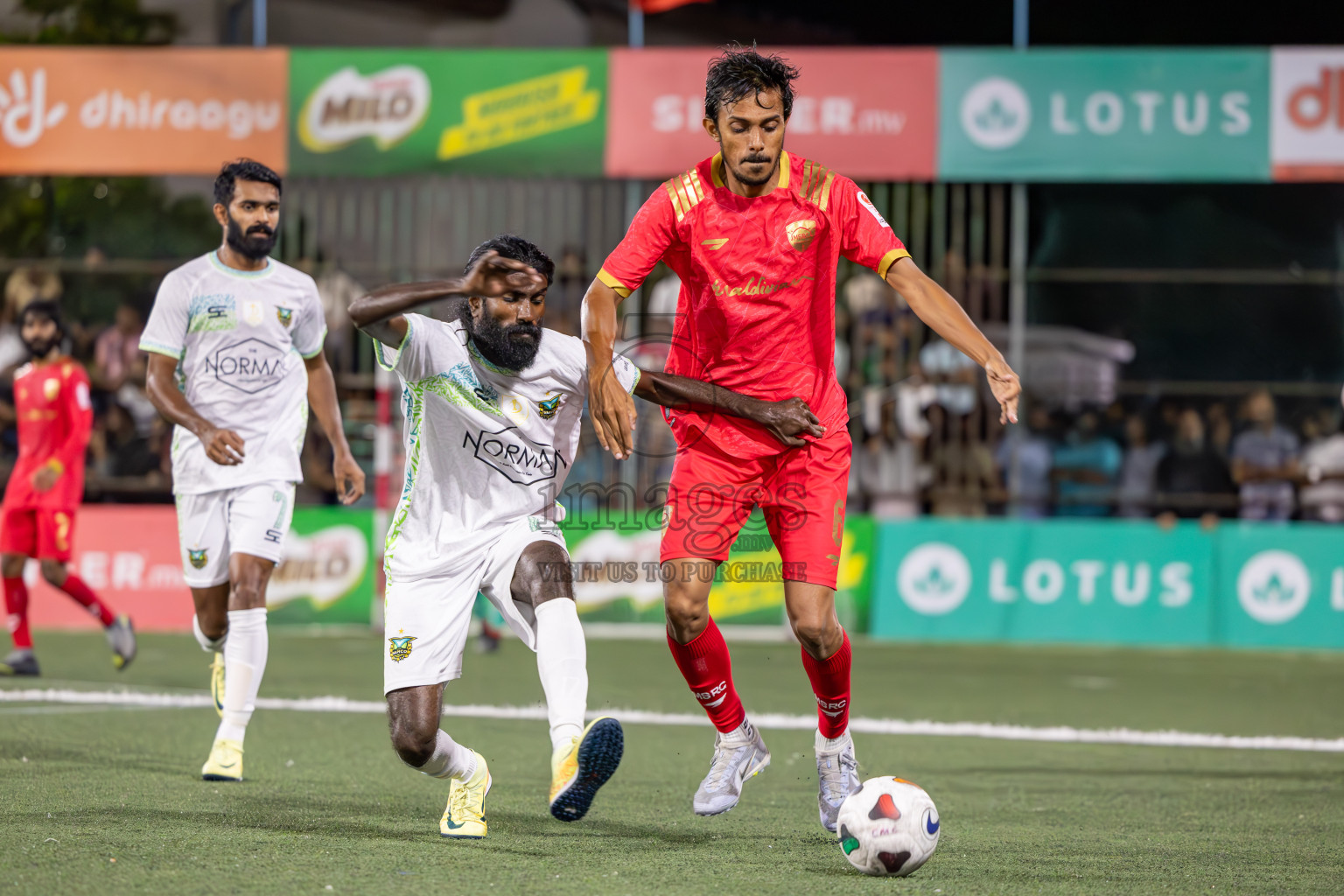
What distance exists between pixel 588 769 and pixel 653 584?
9022 mm

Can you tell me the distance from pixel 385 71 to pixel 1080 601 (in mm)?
7270

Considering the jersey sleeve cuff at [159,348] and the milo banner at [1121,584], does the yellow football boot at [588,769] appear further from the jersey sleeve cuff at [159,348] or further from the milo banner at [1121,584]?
the milo banner at [1121,584]

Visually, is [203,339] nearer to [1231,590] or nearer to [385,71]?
[385,71]

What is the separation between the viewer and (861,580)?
13758 mm

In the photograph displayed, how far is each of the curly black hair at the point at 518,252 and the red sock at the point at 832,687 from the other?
166 centimetres

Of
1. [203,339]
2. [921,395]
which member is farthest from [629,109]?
[203,339]

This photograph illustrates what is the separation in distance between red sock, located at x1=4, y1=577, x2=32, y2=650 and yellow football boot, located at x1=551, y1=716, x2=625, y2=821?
249 inches

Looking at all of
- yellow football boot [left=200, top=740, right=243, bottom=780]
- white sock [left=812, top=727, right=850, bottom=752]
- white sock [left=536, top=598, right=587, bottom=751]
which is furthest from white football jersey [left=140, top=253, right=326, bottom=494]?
white sock [left=812, top=727, right=850, bottom=752]

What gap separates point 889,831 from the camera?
4.72 metres

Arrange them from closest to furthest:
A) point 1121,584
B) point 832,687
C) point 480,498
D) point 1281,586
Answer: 1. point 480,498
2. point 832,687
3. point 1281,586
4. point 1121,584

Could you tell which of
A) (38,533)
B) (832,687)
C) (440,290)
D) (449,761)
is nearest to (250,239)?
(440,290)

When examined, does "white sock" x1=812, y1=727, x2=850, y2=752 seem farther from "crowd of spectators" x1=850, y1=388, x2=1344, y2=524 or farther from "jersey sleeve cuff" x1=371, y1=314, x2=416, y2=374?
"crowd of spectators" x1=850, y1=388, x2=1344, y2=524

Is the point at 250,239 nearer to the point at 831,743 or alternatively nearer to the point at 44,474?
the point at 831,743

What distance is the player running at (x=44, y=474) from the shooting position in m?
10.1
